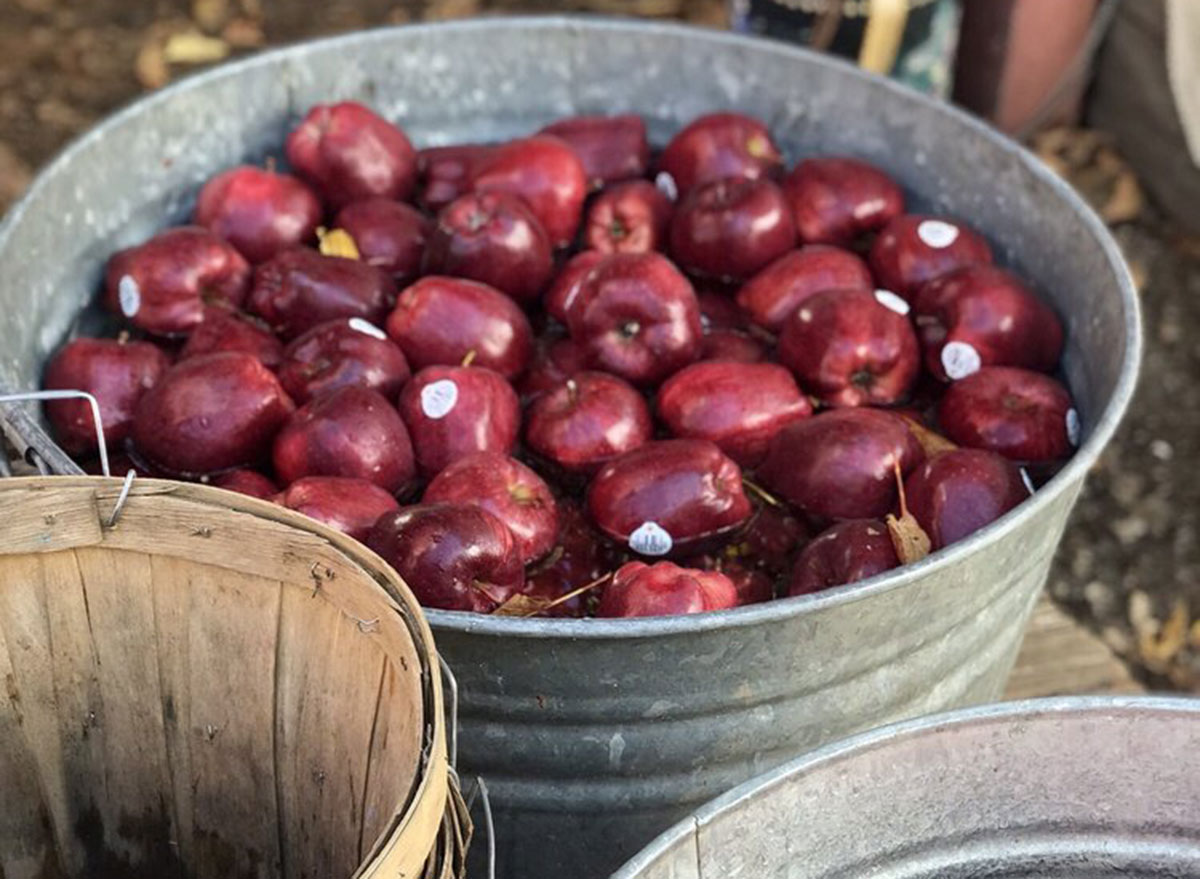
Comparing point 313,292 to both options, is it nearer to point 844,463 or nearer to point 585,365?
point 585,365

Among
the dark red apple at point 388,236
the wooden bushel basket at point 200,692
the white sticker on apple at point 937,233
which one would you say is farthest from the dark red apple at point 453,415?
the white sticker on apple at point 937,233

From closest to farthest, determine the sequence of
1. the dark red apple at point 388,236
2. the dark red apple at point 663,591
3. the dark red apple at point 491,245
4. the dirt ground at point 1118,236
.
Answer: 1. the dark red apple at point 663,591
2. the dark red apple at point 491,245
3. the dark red apple at point 388,236
4. the dirt ground at point 1118,236

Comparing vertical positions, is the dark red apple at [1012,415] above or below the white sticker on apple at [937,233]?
below

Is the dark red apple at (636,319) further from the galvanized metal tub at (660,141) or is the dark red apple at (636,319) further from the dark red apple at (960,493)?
the galvanized metal tub at (660,141)

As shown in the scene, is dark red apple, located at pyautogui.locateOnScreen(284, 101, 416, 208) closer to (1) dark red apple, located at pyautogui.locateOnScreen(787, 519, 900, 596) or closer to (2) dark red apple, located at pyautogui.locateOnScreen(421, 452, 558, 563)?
(2) dark red apple, located at pyautogui.locateOnScreen(421, 452, 558, 563)

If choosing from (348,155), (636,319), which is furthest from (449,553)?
(348,155)

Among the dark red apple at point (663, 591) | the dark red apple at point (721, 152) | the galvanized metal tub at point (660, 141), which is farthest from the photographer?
the dark red apple at point (721, 152)

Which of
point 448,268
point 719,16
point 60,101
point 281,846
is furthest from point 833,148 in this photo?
point 60,101
